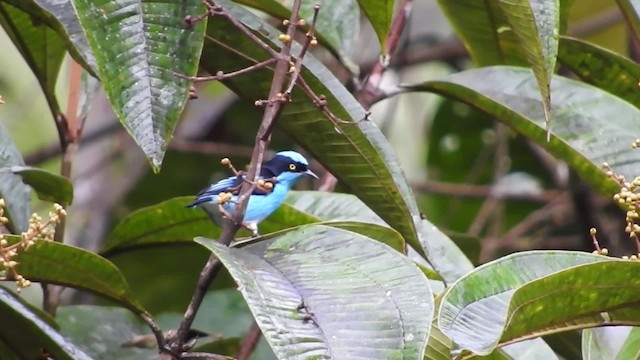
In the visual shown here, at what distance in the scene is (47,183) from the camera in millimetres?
1620

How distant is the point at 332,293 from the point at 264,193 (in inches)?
19.5

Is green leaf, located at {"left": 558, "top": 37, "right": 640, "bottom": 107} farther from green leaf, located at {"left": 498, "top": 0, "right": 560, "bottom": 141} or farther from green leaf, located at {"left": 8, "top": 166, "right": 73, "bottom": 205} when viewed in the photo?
green leaf, located at {"left": 8, "top": 166, "right": 73, "bottom": 205}

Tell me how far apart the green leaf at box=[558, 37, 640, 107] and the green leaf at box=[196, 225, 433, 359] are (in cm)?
76

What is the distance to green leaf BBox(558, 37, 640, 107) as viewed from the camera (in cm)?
179

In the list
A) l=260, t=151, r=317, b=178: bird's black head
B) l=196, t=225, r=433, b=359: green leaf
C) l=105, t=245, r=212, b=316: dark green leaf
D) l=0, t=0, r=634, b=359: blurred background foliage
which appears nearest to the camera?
Result: l=196, t=225, r=433, b=359: green leaf

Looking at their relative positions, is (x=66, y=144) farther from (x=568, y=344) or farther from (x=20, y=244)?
(x=568, y=344)

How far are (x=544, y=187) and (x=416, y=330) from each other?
9.09 feet

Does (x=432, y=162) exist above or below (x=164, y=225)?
below

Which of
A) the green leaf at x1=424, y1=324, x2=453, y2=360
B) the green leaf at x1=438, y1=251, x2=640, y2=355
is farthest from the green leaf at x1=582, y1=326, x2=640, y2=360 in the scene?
the green leaf at x1=424, y1=324, x2=453, y2=360

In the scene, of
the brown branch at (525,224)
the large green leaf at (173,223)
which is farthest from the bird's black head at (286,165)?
the brown branch at (525,224)

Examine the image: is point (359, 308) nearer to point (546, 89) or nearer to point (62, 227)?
point (546, 89)

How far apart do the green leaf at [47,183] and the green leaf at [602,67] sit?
0.86 metres

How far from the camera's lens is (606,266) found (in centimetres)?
117

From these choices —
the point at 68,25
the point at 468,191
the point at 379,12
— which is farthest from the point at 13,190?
the point at 468,191
